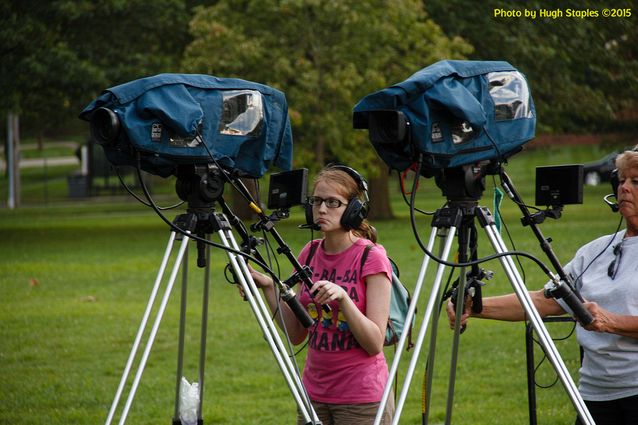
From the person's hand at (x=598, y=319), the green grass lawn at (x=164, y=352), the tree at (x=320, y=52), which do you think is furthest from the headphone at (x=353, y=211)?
the tree at (x=320, y=52)

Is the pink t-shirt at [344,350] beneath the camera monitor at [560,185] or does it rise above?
Result: beneath

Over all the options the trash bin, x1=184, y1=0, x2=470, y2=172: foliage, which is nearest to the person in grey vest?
x1=184, y1=0, x2=470, y2=172: foliage

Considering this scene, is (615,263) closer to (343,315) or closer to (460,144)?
(460,144)

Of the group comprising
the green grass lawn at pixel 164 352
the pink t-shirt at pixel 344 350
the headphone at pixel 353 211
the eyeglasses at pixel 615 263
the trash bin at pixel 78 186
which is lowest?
the trash bin at pixel 78 186

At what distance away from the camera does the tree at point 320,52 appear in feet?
72.4

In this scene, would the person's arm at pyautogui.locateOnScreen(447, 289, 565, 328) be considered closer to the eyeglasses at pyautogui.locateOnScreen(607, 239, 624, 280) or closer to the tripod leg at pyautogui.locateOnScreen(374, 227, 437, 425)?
the eyeglasses at pyautogui.locateOnScreen(607, 239, 624, 280)

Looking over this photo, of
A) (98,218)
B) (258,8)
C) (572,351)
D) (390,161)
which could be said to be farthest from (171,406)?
(98,218)

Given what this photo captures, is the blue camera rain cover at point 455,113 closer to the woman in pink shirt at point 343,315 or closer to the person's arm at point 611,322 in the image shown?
the woman in pink shirt at point 343,315

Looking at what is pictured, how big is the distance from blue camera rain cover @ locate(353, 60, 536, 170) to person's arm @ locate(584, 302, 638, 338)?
27.6 inches

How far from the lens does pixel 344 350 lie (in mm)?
4430

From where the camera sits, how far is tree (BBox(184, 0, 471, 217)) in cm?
2208

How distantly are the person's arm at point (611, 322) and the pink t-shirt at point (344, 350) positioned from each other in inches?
34.8

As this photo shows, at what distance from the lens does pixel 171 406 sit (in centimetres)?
790

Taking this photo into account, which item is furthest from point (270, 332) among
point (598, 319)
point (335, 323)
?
point (598, 319)
